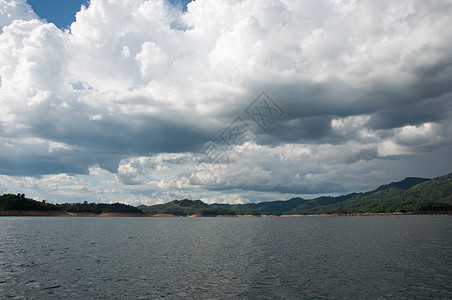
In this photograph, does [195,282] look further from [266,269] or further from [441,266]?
[441,266]

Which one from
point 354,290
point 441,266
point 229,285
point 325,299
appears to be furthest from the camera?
point 441,266

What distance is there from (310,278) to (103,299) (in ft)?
99.7

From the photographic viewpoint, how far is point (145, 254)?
72.2 metres

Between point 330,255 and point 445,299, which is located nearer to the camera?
point 445,299

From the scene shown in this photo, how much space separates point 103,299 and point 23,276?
66.3ft

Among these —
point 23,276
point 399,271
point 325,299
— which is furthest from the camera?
point 399,271

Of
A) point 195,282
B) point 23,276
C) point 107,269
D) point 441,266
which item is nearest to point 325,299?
point 195,282

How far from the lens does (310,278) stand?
46469 millimetres

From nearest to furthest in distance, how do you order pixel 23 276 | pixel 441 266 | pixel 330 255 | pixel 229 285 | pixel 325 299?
pixel 325 299, pixel 229 285, pixel 23 276, pixel 441 266, pixel 330 255

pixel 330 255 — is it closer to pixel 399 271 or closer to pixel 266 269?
pixel 399 271

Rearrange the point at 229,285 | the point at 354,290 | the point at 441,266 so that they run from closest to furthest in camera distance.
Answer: the point at 354,290 → the point at 229,285 → the point at 441,266

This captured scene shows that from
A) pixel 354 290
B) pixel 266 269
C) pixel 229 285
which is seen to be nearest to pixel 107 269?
pixel 229 285

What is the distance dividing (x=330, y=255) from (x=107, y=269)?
161ft

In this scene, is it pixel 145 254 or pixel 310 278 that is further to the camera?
pixel 145 254
